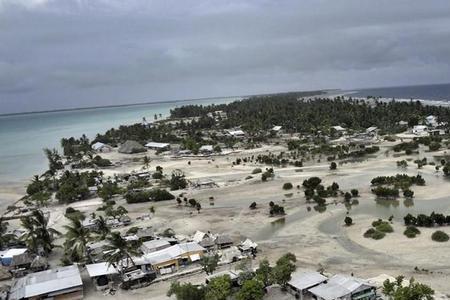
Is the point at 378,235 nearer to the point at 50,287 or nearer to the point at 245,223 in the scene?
the point at 245,223

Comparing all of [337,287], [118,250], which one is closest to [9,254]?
[118,250]

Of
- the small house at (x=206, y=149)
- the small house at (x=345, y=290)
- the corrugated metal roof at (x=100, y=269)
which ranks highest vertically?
the small house at (x=206, y=149)

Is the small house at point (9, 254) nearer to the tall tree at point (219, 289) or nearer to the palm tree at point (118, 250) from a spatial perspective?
the palm tree at point (118, 250)

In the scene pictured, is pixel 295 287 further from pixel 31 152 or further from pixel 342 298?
pixel 31 152

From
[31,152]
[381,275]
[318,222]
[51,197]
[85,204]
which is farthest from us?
[31,152]

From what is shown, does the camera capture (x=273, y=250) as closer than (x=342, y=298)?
No

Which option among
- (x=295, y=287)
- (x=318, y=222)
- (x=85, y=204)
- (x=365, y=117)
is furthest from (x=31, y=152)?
(x=295, y=287)

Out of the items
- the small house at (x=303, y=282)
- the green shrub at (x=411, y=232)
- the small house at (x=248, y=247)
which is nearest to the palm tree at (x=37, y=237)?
the small house at (x=248, y=247)
